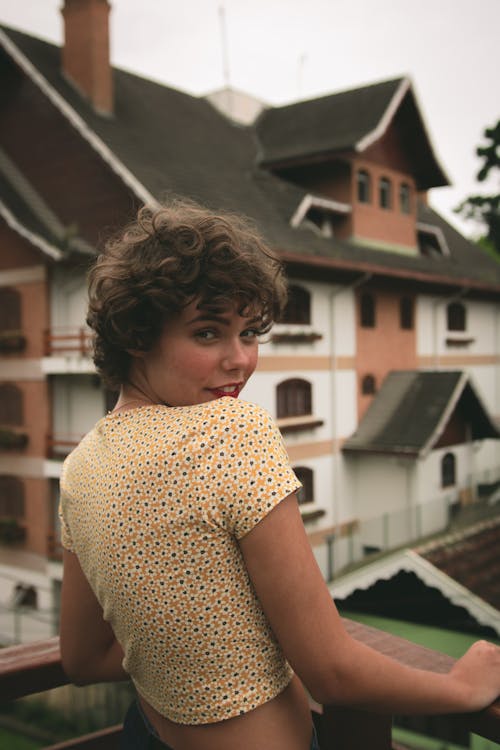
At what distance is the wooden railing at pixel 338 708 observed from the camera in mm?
1581

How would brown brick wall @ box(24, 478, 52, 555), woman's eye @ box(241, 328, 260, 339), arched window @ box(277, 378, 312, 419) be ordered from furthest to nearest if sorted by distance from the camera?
arched window @ box(277, 378, 312, 419) → brown brick wall @ box(24, 478, 52, 555) → woman's eye @ box(241, 328, 260, 339)

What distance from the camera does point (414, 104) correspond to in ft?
61.8

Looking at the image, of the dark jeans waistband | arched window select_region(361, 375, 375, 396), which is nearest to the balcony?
arched window select_region(361, 375, 375, 396)

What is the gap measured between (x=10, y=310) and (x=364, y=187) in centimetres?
896

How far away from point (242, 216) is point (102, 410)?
1438cm

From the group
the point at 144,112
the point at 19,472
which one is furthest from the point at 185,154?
the point at 19,472

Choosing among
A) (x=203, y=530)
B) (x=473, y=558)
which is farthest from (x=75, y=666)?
(x=473, y=558)

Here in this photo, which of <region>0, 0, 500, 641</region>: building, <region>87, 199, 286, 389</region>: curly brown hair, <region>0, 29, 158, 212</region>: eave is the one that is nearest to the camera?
<region>87, 199, 286, 389</region>: curly brown hair

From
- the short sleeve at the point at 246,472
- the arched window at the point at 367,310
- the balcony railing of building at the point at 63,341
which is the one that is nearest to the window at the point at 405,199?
the arched window at the point at 367,310

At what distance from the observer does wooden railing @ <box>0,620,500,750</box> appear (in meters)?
1.58

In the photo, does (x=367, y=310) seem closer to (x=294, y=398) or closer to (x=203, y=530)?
(x=294, y=398)

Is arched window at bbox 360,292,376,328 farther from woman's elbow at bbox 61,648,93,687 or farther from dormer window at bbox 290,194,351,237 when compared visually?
woman's elbow at bbox 61,648,93,687

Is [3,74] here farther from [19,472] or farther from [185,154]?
[19,472]

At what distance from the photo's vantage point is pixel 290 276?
15852 mm
